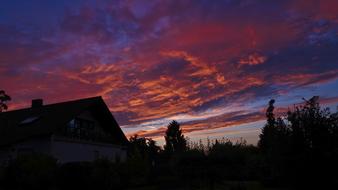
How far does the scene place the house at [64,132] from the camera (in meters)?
29.3

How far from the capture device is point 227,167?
31156mm

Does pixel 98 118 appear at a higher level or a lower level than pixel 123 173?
higher

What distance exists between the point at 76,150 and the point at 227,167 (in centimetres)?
1201

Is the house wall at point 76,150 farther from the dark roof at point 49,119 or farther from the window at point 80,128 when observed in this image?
the dark roof at point 49,119

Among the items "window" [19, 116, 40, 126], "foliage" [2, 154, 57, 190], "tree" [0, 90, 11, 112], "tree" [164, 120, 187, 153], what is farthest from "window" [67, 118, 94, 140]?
"tree" [164, 120, 187, 153]

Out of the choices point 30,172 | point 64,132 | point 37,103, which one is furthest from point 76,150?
point 30,172

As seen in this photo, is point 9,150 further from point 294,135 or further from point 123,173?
point 294,135

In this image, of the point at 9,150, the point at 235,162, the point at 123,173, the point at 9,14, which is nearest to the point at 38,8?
the point at 9,14

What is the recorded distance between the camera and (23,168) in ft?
70.1

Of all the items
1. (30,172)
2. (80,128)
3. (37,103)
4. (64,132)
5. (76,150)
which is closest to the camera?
(30,172)

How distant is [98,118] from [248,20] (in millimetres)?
19411

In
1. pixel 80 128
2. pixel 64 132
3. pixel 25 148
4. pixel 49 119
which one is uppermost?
pixel 49 119

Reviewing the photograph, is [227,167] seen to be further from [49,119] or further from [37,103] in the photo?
[37,103]

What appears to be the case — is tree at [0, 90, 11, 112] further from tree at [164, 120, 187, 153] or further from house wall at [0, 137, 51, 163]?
tree at [164, 120, 187, 153]
